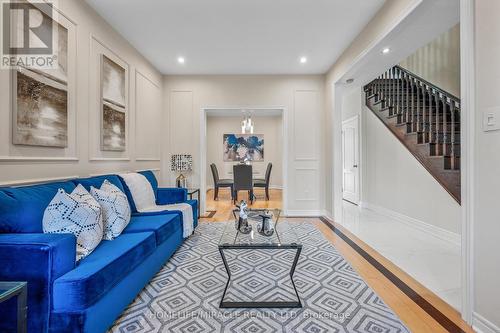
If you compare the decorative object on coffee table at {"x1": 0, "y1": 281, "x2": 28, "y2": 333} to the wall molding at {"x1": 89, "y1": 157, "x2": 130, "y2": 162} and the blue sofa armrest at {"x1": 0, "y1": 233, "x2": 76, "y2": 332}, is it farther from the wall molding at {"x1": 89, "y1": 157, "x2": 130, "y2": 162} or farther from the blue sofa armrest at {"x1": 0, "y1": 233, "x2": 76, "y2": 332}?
the wall molding at {"x1": 89, "y1": 157, "x2": 130, "y2": 162}

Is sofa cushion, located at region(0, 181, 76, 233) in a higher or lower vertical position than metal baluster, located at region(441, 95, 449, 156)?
lower

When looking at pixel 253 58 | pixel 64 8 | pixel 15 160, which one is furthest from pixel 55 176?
pixel 253 58

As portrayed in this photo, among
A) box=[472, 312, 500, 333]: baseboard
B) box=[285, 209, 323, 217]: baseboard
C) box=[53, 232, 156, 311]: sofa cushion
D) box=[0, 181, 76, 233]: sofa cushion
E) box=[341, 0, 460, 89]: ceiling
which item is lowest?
box=[472, 312, 500, 333]: baseboard

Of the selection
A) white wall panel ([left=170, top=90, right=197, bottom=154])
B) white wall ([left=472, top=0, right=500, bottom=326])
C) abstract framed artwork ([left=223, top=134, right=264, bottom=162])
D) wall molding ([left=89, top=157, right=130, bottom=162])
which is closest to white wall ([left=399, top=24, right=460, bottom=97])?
white wall ([left=472, top=0, right=500, bottom=326])

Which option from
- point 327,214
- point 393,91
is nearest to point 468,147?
point 327,214

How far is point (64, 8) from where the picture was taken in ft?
8.05

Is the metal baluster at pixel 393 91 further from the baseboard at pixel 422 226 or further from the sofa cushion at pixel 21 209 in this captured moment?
the sofa cushion at pixel 21 209

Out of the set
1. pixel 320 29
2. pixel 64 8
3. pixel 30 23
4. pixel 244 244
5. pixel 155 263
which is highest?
pixel 320 29

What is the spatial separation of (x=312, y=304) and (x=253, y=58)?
12.2 feet

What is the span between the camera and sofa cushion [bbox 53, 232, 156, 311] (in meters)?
1.41

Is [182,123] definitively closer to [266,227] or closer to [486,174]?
[266,227]

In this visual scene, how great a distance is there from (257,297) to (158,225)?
119cm

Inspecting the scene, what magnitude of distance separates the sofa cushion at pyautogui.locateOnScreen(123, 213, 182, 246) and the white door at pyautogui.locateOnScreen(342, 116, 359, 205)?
4577mm

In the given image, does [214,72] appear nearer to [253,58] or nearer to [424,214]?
[253,58]
